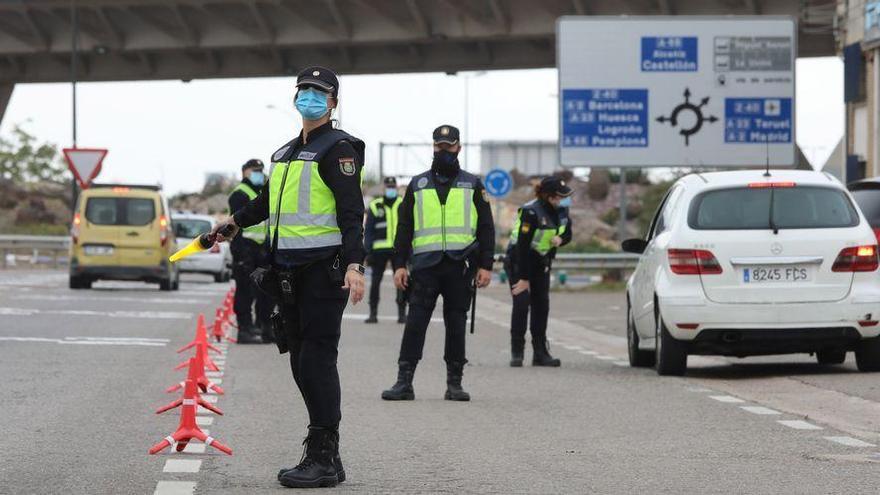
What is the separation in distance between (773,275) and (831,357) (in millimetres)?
2208

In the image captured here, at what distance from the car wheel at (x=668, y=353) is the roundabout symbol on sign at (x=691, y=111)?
22.3m

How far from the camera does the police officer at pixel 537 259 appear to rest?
1809 cm

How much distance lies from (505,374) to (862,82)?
25.3 m

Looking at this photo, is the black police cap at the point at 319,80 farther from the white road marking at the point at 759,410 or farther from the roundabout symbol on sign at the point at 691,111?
the roundabout symbol on sign at the point at 691,111

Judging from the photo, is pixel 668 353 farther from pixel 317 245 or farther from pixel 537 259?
pixel 317 245

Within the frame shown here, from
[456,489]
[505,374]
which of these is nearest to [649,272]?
Result: [505,374]

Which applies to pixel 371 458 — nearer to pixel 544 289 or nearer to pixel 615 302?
pixel 544 289

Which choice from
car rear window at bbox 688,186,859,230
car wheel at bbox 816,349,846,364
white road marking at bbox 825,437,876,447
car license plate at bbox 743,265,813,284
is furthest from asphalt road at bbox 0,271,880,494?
car rear window at bbox 688,186,859,230

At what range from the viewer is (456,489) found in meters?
8.96

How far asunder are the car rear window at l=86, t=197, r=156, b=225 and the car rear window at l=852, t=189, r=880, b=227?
1925 centimetres

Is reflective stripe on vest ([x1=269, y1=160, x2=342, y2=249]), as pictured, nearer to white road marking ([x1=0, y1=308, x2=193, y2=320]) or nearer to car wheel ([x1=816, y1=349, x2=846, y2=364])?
car wheel ([x1=816, y1=349, x2=846, y2=364])

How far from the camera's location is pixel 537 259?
720 inches

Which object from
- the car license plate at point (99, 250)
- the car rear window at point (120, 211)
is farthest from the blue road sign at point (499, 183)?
the car license plate at point (99, 250)

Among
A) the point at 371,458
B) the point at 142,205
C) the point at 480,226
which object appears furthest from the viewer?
the point at 142,205
